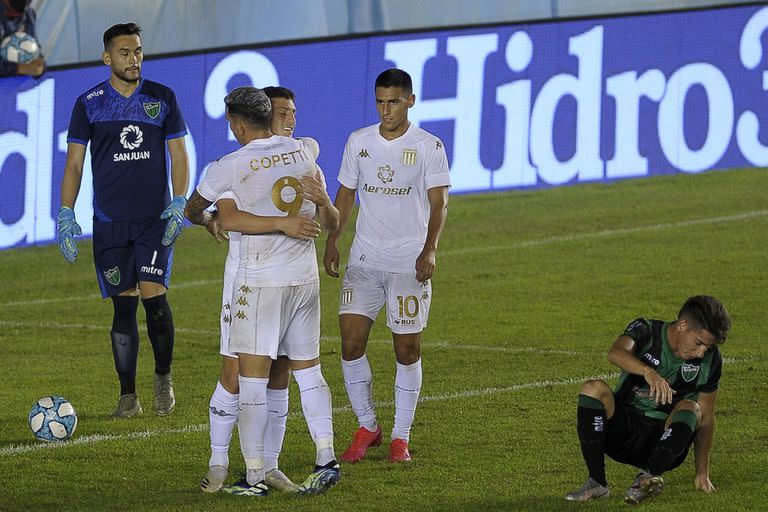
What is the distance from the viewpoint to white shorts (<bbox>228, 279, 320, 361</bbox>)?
7.38m

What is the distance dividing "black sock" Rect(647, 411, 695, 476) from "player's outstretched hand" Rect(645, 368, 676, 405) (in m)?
0.16

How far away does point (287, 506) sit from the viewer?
7.26m

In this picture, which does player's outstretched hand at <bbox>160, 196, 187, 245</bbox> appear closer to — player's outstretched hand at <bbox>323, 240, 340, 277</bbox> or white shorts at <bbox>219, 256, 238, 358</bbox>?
player's outstretched hand at <bbox>323, 240, 340, 277</bbox>

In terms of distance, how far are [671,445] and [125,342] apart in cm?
380

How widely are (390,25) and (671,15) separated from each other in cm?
376

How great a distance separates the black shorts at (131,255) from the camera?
9.57 metres

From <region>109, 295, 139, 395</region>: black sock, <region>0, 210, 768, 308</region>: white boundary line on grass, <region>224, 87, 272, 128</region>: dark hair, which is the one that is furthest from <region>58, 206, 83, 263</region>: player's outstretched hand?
<region>0, 210, 768, 308</region>: white boundary line on grass

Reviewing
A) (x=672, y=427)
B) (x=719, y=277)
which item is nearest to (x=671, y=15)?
(x=719, y=277)

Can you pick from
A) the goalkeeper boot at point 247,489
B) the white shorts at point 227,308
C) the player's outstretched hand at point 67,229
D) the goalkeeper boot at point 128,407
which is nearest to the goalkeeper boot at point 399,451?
the goalkeeper boot at point 247,489

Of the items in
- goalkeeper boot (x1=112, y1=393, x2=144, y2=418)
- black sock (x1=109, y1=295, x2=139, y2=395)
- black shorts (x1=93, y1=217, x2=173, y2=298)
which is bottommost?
goalkeeper boot (x1=112, y1=393, x2=144, y2=418)

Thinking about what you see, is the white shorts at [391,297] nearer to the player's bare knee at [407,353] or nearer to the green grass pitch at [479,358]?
the player's bare knee at [407,353]

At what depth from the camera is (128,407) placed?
9.55 metres

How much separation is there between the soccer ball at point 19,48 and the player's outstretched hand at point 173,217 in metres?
6.83

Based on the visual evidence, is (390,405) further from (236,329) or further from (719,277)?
(719,277)
